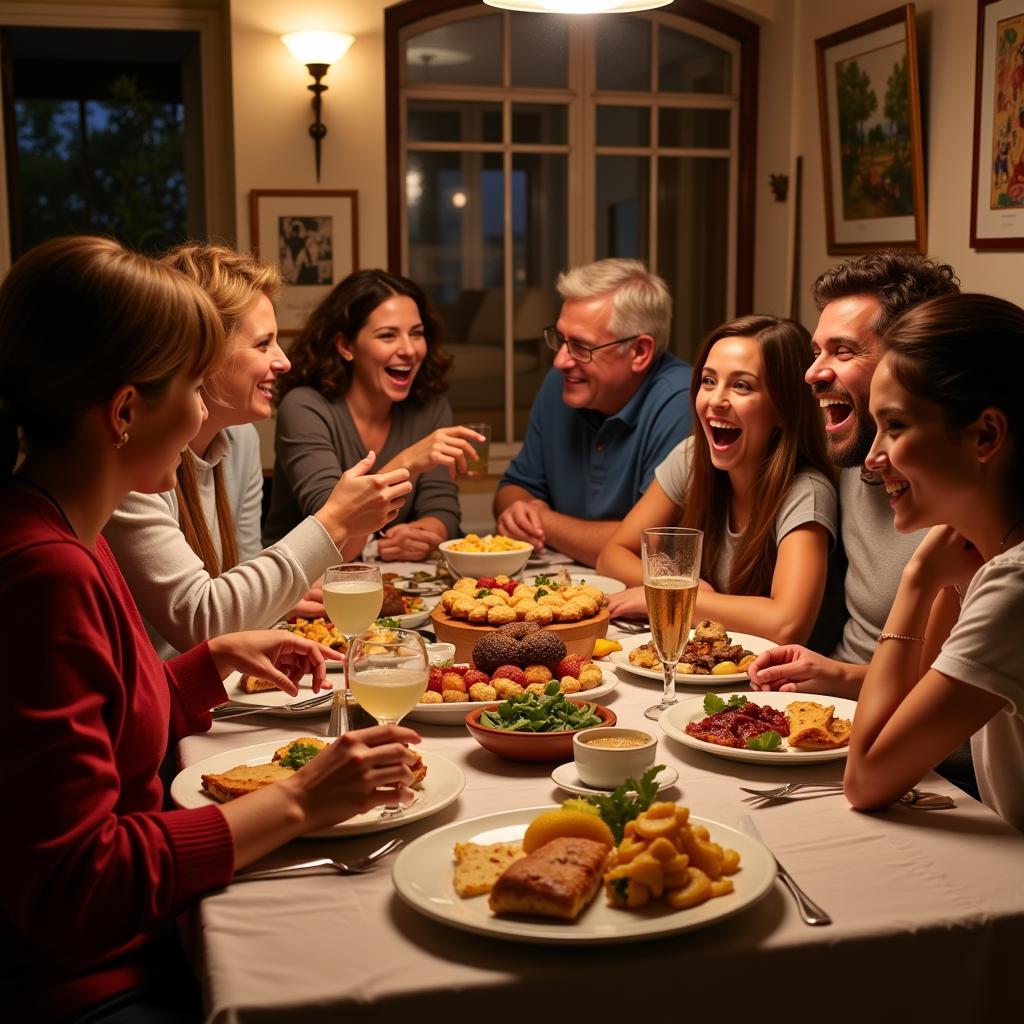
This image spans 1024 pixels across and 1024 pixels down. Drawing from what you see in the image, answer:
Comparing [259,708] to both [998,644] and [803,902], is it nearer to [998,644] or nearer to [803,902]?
[803,902]

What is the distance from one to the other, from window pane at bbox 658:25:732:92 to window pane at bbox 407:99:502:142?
78cm

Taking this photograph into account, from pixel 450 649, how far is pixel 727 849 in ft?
2.57

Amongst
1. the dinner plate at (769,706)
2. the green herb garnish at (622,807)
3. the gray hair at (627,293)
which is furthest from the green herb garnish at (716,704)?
the gray hair at (627,293)

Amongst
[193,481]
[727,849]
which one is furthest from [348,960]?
[193,481]

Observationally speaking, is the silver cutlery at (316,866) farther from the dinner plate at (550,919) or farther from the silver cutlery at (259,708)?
the silver cutlery at (259,708)

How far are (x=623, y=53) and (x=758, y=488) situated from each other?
3.61 m

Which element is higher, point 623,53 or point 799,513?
point 623,53

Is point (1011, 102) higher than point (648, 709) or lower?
higher

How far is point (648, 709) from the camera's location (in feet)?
5.91

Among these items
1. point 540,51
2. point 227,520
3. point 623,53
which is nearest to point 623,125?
point 623,53

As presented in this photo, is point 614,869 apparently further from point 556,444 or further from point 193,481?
point 556,444

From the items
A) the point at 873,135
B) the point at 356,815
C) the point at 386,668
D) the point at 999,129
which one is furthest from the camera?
the point at 873,135

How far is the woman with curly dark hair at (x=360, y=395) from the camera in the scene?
3.45 meters

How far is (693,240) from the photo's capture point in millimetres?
5766
